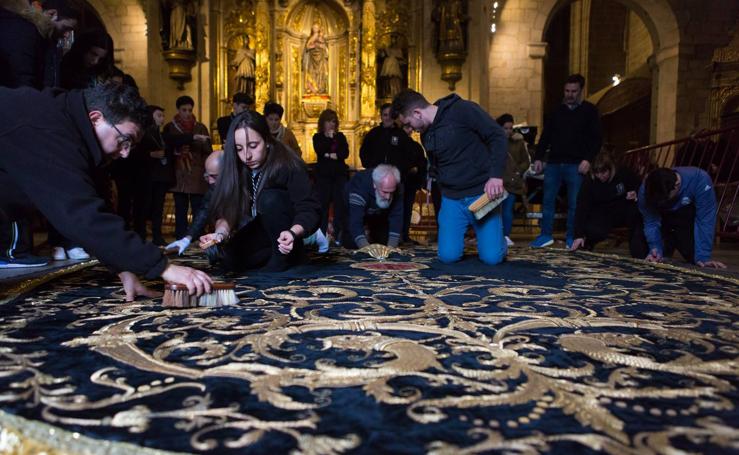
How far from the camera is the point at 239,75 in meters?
10.6

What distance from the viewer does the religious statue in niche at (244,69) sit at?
10.6 metres

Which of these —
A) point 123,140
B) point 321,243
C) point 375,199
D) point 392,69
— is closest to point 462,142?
point 375,199

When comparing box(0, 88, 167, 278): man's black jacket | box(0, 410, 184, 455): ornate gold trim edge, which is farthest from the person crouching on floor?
box(0, 410, 184, 455): ornate gold trim edge

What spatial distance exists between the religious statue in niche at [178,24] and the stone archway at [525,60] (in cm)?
638

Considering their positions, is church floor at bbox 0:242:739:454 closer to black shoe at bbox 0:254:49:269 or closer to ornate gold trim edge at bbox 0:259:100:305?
ornate gold trim edge at bbox 0:259:100:305

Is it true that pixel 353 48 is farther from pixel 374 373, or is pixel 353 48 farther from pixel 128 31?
pixel 374 373

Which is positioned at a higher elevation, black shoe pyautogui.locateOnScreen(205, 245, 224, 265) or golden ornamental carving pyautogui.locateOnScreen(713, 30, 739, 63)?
golden ornamental carving pyautogui.locateOnScreen(713, 30, 739, 63)

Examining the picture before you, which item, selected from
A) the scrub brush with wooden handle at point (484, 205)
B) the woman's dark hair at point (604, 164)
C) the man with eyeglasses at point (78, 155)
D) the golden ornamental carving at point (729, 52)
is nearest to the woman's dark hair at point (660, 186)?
the scrub brush with wooden handle at point (484, 205)

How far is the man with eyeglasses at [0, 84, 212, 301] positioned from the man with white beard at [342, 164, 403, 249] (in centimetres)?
253

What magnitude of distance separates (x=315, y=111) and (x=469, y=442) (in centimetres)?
1091

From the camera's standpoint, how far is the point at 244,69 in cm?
1062

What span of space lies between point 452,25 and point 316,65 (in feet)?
10.6

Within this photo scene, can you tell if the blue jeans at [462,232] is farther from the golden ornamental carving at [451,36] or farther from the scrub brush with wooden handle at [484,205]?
the golden ornamental carving at [451,36]

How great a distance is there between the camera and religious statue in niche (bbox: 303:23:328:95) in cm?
1155
